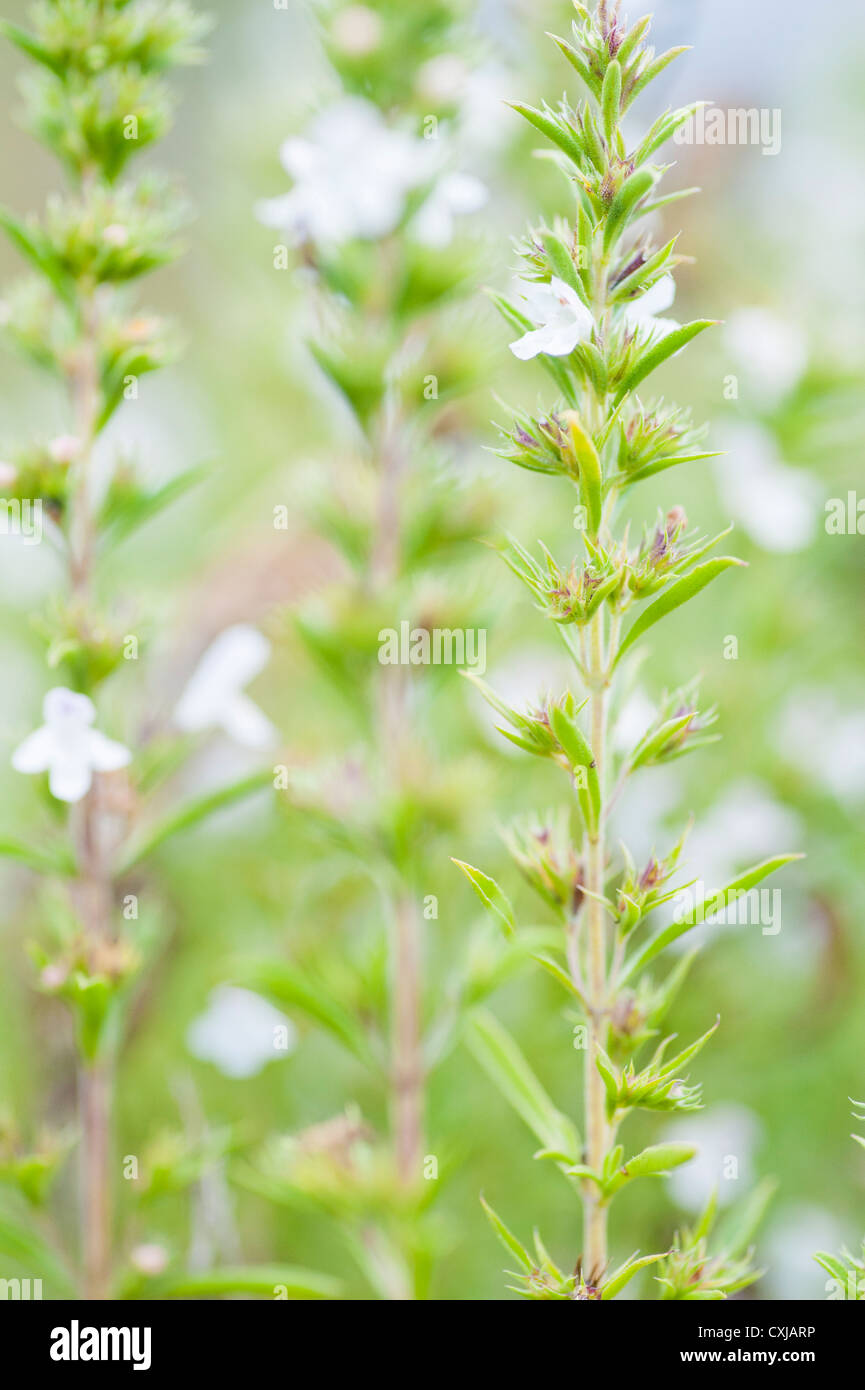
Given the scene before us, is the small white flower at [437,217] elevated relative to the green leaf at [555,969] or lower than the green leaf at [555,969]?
elevated

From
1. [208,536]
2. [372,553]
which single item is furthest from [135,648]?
[208,536]

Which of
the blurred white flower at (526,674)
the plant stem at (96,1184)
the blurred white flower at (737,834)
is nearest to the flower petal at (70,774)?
the plant stem at (96,1184)

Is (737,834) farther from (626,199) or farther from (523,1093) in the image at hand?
(626,199)

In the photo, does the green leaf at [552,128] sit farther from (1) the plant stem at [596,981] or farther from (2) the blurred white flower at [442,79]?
(2) the blurred white flower at [442,79]

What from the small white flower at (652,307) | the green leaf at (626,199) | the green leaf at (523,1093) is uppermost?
the green leaf at (626,199)

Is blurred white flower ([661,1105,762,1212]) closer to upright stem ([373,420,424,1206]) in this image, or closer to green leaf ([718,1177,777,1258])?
upright stem ([373,420,424,1206])

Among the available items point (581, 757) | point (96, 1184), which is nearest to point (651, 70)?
point (581, 757)

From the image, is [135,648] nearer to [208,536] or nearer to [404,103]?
[404,103]
